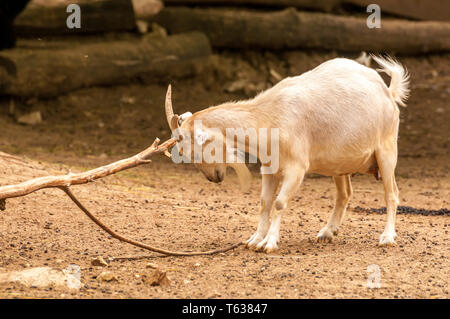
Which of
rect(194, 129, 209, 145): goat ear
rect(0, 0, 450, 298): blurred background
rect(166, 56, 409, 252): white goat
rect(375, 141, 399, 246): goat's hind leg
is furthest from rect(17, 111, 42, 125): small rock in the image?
rect(375, 141, 399, 246): goat's hind leg

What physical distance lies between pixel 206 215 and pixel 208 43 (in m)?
5.53

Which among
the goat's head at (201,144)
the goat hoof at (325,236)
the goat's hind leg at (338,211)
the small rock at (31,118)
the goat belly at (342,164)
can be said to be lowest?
the small rock at (31,118)

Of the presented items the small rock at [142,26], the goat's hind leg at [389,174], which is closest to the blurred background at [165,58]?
the small rock at [142,26]

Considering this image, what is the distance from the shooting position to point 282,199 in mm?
5211

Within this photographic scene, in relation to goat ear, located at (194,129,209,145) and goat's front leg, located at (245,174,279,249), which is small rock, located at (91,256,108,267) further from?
goat's front leg, located at (245,174,279,249)

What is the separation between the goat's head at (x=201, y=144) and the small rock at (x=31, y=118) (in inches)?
202

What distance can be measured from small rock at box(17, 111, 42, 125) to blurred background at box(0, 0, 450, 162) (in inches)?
0.8

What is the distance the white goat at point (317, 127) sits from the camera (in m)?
5.22

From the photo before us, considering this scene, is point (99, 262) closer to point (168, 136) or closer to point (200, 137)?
point (200, 137)

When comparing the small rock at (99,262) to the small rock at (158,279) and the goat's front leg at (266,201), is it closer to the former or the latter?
the small rock at (158,279)

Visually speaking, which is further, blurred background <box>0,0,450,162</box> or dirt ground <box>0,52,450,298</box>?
blurred background <box>0,0,450,162</box>

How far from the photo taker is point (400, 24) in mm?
12484

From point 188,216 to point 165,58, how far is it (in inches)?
197

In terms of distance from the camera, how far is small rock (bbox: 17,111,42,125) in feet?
32.3
